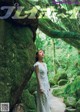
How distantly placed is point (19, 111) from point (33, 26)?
1977mm

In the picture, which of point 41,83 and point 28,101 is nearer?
point 41,83

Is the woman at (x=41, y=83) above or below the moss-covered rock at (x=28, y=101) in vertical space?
above

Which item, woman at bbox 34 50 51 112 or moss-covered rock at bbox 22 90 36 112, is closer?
woman at bbox 34 50 51 112

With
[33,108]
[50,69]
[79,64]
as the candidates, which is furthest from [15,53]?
[50,69]

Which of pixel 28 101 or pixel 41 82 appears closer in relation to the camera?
pixel 41 82

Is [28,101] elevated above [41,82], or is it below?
below

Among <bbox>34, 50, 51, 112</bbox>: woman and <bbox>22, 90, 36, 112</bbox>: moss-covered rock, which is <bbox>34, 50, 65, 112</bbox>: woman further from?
<bbox>22, 90, 36, 112</bbox>: moss-covered rock

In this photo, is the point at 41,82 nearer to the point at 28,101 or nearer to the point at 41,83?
the point at 41,83

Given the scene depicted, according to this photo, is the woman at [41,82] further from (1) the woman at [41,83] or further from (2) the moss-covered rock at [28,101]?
(2) the moss-covered rock at [28,101]

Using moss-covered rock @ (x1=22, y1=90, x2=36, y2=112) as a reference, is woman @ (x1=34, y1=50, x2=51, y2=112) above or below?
above

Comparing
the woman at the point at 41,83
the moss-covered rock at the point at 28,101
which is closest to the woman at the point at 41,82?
the woman at the point at 41,83

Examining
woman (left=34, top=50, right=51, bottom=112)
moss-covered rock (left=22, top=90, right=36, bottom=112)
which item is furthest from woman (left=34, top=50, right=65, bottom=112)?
moss-covered rock (left=22, top=90, right=36, bottom=112)

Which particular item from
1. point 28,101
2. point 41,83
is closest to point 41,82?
point 41,83

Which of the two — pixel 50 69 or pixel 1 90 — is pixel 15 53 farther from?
pixel 50 69
